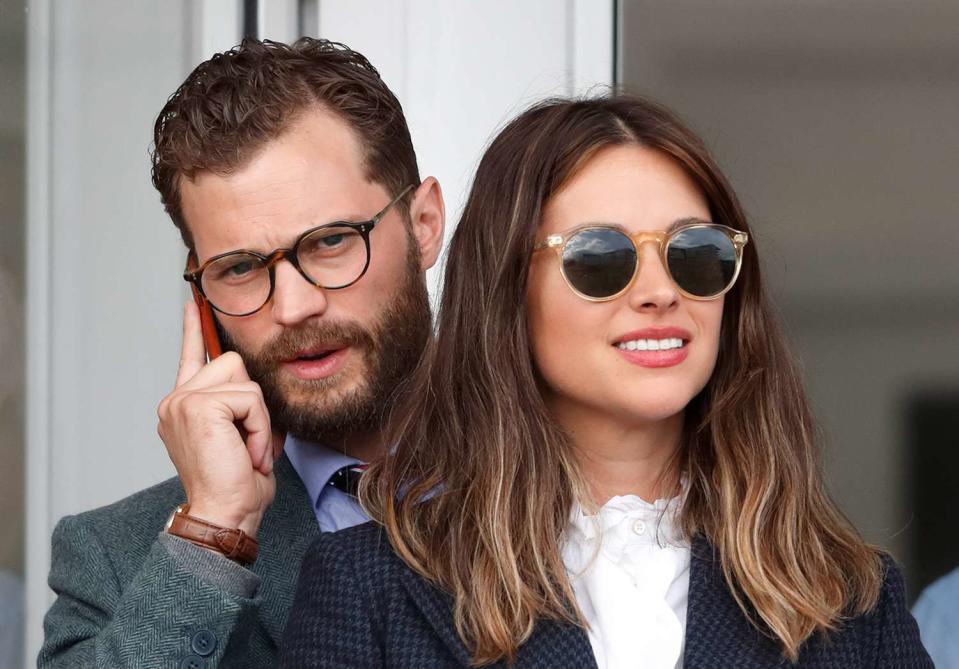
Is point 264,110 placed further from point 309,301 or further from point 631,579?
point 631,579

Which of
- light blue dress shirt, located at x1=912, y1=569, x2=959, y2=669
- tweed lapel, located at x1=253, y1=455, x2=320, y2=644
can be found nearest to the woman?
tweed lapel, located at x1=253, y1=455, x2=320, y2=644

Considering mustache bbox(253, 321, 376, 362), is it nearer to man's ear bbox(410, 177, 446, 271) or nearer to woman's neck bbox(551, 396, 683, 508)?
man's ear bbox(410, 177, 446, 271)

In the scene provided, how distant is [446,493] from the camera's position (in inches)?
79.0

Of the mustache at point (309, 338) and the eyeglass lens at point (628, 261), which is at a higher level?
the eyeglass lens at point (628, 261)

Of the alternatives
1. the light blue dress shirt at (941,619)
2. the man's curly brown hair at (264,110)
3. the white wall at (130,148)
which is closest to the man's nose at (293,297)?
the man's curly brown hair at (264,110)

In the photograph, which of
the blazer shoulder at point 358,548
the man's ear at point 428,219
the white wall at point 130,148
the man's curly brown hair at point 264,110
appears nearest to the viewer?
the blazer shoulder at point 358,548

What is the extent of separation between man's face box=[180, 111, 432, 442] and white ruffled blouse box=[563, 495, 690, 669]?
0.59m

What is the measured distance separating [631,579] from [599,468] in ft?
0.58

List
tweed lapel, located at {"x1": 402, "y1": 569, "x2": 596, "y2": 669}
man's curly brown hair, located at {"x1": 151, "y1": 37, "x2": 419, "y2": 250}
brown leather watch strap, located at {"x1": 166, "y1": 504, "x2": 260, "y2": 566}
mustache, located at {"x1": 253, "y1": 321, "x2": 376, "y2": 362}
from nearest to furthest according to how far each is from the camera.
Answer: tweed lapel, located at {"x1": 402, "y1": 569, "x2": 596, "y2": 669}, brown leather watch strap, located at {"x1": 166, "y1": 504, "x2": 260, "y2": 566}, mustache, located at {"x1": 253, "y1": 321, "x2": 376, "y2": 362}, man's curly brown hair, located at {"x1": 151, "y1": 37, "x2": 419, "y2": 250}

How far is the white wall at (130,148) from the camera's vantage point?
3.34 m

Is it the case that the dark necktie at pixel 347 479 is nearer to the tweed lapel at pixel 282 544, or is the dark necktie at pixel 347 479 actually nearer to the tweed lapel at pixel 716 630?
the tweed lapel at pixel 282 544

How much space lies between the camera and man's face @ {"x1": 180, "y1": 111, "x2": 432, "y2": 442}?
240 cm

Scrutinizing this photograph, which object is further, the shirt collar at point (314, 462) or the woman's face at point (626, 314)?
the shirt collar at point (314, 462)

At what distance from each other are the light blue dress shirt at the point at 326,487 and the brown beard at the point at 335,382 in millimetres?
29
